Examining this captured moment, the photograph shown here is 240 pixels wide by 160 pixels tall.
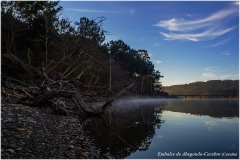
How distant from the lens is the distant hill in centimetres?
7556

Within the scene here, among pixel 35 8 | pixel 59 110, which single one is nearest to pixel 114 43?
pixel 35 8

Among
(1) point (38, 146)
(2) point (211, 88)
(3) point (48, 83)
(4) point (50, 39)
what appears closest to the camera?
(1) point (38, 146)

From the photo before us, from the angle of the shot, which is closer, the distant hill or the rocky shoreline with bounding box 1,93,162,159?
the rocky shoreline with bounding box 1,93,162,159

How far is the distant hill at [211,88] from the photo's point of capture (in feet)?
248

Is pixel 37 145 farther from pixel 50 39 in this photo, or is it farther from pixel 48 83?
pixel 50 39

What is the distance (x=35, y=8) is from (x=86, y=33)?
8.57 meters

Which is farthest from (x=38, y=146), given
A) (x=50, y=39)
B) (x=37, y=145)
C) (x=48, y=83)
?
(x=50, y=39)

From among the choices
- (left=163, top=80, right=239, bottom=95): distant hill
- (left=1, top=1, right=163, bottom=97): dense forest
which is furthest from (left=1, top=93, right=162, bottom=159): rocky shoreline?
(left=163, top=80, right=239, bottom=95): distant hill

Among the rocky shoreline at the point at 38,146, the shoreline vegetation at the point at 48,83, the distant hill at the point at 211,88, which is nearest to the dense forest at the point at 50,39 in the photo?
the shoreline vegetation at the point at 48,83

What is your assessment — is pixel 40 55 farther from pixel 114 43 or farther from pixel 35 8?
pixel 114 43

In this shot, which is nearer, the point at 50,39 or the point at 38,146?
the point at 38,146

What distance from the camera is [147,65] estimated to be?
57.8 m

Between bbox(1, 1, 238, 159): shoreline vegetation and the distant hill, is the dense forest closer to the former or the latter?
bbox(1, 1, 238, 159): shoreline vegetation

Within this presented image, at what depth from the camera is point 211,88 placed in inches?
3450
